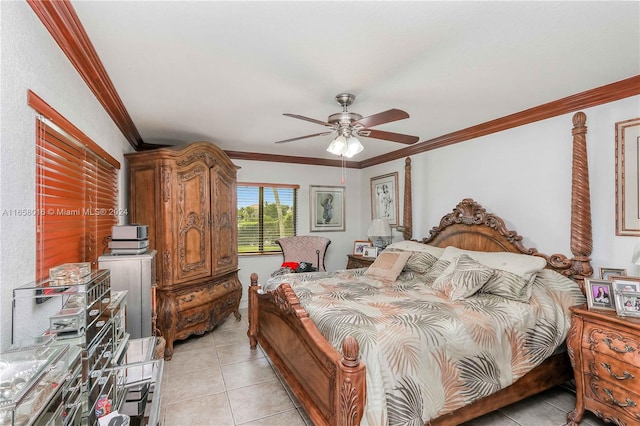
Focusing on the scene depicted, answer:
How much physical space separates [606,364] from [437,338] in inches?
47.8

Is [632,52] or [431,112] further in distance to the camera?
[431,112]

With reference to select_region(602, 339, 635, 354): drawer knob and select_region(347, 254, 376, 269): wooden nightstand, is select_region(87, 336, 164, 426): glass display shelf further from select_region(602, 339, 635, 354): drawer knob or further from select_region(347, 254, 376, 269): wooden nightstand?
select_region(347, 254, 376, 269): wooden nightstand

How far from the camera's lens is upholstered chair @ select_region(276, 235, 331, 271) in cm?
480

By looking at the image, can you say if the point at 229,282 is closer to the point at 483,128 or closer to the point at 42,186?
the point at 42,186

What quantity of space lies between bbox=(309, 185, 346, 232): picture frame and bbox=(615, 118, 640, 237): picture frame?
12.1 ft

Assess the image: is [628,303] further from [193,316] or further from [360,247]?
[193,316]

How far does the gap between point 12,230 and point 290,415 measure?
6.63 feet

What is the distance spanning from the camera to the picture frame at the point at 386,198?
4.73 meters

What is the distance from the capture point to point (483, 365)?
1.92 meters

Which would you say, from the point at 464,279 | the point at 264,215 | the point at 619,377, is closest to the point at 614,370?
the point at 619,377

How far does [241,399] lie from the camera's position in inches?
94.4

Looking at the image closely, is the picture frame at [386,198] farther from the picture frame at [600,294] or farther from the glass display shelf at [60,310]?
the glass display shelf at [60,310]

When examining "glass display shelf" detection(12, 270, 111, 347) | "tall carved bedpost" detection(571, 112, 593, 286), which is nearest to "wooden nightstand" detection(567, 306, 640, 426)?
"tall carved bedpost" detection(571, 112, 593, 286)

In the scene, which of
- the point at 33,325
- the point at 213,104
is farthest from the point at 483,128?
the point at 33,325
